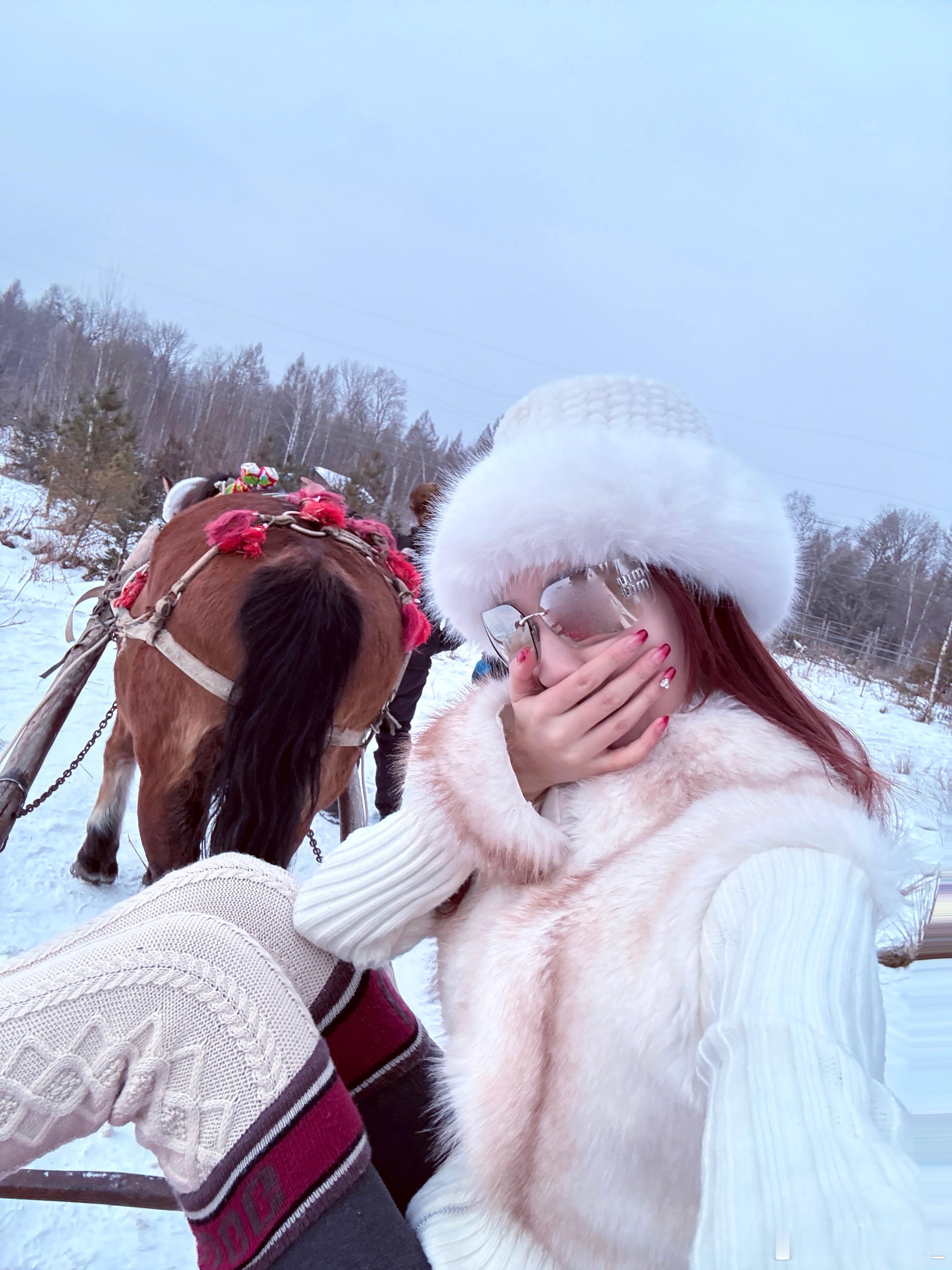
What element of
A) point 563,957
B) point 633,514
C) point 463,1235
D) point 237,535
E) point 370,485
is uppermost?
point 633,514

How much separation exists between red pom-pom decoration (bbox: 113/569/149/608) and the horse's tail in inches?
27.1

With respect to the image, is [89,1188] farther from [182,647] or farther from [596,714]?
[182,647]

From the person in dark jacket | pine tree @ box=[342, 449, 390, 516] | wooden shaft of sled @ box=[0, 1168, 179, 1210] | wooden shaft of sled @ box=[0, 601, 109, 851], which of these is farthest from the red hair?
pine tree @ box=[342, 449, 390, 516]

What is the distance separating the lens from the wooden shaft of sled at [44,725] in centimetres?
262

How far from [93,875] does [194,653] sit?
169 cm

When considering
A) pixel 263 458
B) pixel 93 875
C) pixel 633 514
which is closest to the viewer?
pixel 633 514

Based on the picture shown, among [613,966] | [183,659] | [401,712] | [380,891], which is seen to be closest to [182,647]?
[183,659]

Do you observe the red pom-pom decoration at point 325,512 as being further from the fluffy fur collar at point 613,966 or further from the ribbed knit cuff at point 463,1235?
the ribbed knit cuff at point 463,1235

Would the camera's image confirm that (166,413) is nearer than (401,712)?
No

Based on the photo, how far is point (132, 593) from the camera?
2658mm

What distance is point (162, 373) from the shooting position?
111 feet

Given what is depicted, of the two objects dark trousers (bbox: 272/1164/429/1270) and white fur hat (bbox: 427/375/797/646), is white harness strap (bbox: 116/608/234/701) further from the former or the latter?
dark trousers (bbox: 272/1164/429/1270)

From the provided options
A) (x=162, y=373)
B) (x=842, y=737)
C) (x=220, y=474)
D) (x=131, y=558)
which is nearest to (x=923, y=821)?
(x=842, y=737)

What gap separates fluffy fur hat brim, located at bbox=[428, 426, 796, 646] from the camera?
97 centimetres
